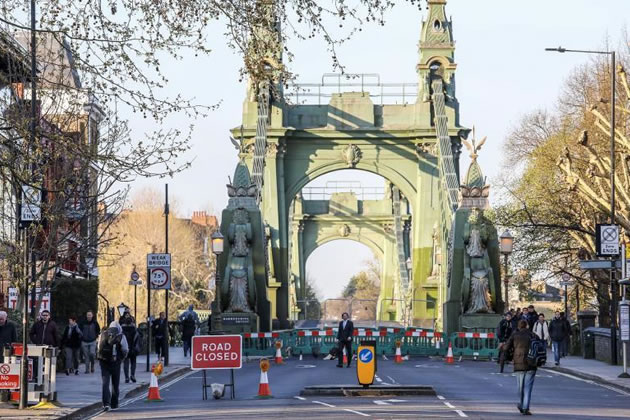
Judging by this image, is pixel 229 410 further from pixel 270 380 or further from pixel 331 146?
pixel 331 146

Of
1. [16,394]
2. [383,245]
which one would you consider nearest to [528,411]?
[16,394]

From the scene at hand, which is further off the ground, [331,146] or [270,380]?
[331,146]

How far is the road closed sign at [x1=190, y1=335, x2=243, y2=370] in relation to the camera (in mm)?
28219

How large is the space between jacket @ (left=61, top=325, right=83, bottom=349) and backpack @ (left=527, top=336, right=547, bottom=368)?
53.6 ft

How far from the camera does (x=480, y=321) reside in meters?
50.5

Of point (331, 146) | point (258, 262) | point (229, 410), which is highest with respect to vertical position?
point (331, 146)

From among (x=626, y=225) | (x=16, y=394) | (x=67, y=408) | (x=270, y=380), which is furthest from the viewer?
(x=626, y=225)

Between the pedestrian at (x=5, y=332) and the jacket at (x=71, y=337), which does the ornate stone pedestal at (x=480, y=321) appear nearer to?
the jacket at (x=71, y=337)

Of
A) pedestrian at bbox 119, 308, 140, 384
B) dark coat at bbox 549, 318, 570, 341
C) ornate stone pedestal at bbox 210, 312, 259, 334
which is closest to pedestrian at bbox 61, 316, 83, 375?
pedestrian at bbox 119, 308, 140, 384

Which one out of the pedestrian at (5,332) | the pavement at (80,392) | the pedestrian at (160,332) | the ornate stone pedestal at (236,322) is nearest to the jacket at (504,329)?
the pavement at (80,392)

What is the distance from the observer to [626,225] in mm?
44188

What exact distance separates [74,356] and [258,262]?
17.0 meters

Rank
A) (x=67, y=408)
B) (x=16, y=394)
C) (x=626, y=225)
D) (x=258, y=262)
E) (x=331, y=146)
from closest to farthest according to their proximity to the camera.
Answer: (x=67, y=408), (x=16, y=394), (x=626, y=225), (x=258, y=262), (x=331, y=146)

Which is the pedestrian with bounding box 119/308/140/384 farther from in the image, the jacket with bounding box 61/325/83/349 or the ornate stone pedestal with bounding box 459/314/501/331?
the ornate stone pedestal with bounding box 459/314/501/331
